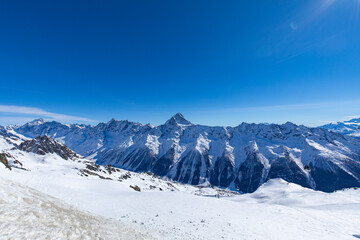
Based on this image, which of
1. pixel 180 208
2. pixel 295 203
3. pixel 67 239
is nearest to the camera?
pixel 67 239

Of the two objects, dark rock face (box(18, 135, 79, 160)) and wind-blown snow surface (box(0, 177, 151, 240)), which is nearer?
wind-blown snow surface (box(0, 177, 151, 240))

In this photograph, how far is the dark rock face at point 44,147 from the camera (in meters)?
159

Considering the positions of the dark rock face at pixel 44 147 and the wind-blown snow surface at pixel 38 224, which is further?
the dark rock face at pixel 44 147

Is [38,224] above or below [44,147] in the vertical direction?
above

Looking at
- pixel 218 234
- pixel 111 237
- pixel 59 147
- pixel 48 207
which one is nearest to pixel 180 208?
pixel 218 234

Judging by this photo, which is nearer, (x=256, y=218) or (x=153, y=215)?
(x=153, y=215)

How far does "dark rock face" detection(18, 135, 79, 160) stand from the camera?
159 m

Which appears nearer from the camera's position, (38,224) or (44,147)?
(38,224)

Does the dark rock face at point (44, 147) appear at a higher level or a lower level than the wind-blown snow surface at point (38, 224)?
lower

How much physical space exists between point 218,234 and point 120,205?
19462 mm

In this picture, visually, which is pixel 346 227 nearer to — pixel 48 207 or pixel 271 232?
pixel 271 232

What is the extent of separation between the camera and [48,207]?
574 inches

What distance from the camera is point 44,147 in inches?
6545

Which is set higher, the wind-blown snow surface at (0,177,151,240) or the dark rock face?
the wind-blown snow surface at (0,177,151,240)
